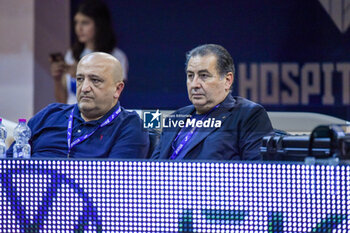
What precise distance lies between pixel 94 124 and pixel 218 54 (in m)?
0.71

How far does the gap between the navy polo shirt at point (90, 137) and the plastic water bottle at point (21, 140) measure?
7 cm

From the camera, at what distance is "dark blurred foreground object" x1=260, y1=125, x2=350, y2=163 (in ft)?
5.64

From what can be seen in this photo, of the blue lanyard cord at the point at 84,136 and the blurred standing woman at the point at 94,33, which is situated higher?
the blurred standing woman at the point at 94,33

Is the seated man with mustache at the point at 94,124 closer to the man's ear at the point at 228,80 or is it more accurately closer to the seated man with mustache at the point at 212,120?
the seated man with mustache at the point at 212,120

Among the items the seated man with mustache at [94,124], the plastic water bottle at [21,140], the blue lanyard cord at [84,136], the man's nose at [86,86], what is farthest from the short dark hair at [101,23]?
the plastic water bottle at [21,140]

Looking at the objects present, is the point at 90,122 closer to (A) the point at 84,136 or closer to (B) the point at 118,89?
(A) the point at 84,136

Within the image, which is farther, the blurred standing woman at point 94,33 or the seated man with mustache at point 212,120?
the blurred standing woman at point 94,33

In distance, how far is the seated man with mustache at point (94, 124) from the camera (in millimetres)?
2521

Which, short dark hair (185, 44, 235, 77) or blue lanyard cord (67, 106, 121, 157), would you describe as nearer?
blue lanyard cord (67, 106, 121, 157)

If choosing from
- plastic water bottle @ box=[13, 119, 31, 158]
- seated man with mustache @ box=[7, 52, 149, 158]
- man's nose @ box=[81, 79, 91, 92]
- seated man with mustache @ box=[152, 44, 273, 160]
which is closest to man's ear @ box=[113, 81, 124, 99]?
seated man with mustache @ box=[7, 52, 149, 158]

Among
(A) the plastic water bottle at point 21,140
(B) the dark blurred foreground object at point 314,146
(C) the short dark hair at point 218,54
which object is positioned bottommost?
(A) the plastic water bottle at point 21,140

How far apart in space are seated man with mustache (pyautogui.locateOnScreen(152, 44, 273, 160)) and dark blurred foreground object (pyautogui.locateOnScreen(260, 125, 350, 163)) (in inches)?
22.2

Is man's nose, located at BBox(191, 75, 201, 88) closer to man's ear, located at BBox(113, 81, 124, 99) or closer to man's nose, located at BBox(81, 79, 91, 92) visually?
man's ear, located at BBox(113, 81, 124, 99)

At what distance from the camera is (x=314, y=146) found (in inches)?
68.7
